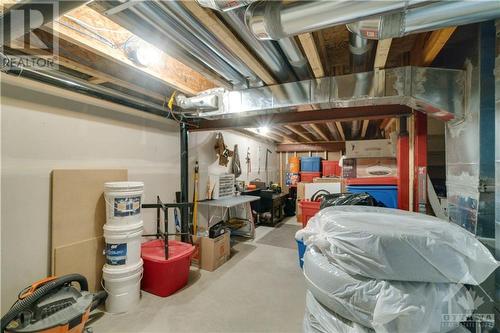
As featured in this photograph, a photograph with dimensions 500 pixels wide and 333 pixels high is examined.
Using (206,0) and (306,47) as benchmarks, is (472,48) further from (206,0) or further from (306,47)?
(206,0)

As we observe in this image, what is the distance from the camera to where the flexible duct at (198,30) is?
4.00 feet

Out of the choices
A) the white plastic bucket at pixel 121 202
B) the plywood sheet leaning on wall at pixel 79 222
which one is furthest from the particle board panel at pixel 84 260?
the white plastic bucket at pixel 121 202

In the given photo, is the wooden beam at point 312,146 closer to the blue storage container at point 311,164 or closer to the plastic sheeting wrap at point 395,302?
the blue storage container at point 311,164

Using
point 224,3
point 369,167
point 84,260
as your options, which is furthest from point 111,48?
point 369,167

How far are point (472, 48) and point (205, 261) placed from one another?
11.3 ft

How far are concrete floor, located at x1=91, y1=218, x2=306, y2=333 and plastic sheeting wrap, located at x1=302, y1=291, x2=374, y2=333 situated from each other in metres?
0.56

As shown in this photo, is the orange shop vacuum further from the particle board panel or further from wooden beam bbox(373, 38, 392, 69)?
wooden beam bbox(373, 38, 392, 69)

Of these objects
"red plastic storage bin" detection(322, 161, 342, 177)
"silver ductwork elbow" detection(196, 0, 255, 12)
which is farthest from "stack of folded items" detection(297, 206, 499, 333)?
"red plastic storage bin" detection(322, 161, 342, 177)

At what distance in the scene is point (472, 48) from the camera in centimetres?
149

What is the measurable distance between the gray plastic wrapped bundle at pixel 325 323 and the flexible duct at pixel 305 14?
1569 mm

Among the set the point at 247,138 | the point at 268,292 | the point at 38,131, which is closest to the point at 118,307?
the point at 268,292

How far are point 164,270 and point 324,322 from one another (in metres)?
1.72

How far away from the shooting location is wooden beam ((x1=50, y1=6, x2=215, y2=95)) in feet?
4.86

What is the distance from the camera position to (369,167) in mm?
2859
